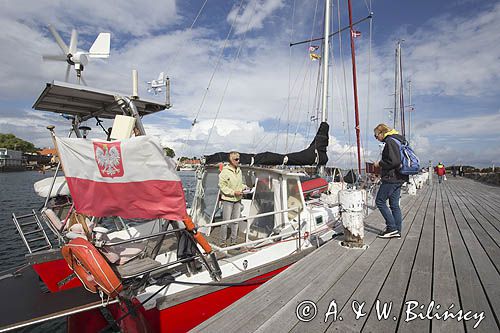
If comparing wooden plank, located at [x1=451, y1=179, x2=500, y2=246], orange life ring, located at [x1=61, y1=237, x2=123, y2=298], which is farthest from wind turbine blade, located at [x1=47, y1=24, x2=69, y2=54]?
wooden plank, located at [x1=451, y1=179, x2=500, y2=246]

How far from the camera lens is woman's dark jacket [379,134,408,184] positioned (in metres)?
4.36

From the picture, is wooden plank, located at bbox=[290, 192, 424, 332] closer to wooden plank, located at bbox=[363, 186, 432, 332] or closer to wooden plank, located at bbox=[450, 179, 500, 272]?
wooden plank, located at bbox=[363, 186, 432, 332]

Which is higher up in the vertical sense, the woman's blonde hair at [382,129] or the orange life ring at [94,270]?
the woman's blonde hair at [382,129]

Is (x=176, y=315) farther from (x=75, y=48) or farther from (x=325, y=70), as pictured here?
(x=325, y=70)

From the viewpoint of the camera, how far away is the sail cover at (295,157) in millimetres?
6673

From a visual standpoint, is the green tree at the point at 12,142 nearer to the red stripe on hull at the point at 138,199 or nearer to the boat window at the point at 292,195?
the boat window at the point at 292,195

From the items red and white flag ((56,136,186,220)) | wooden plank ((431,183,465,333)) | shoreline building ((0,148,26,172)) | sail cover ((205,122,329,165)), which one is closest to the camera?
wooden plank ((431,183,465,333))

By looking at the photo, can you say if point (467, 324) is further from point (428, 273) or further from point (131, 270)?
point (131, 270)

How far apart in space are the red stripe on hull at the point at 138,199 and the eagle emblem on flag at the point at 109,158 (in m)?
0.14

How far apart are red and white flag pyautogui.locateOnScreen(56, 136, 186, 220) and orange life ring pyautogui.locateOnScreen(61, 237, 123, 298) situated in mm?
513

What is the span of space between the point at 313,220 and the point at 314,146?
8.25 ft

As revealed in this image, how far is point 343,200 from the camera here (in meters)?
4.22

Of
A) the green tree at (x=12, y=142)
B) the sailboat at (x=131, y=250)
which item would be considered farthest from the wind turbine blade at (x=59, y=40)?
the green tree at (x=12, y=142)

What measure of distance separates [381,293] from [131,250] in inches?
117
